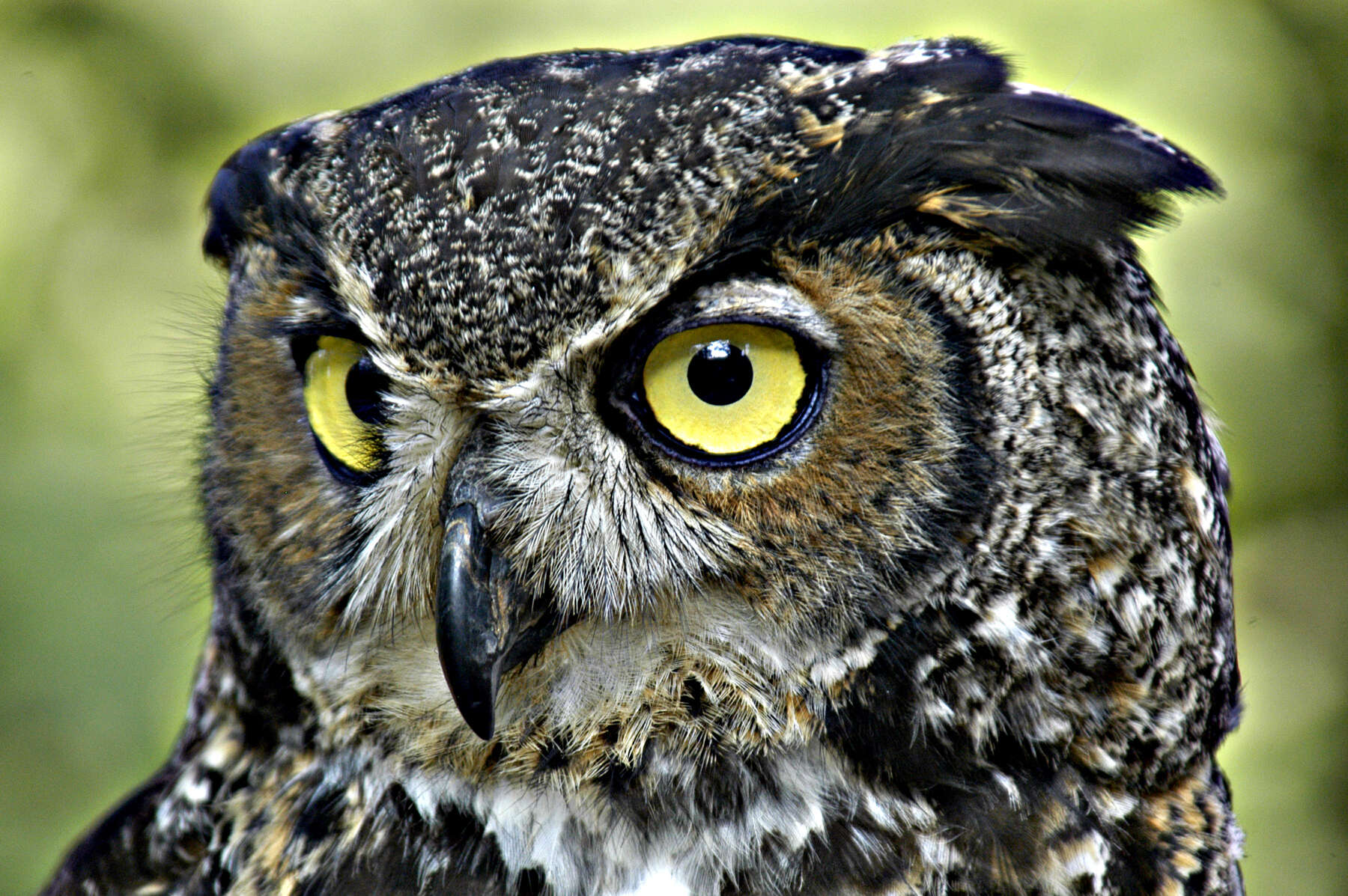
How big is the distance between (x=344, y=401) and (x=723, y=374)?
0.52 m

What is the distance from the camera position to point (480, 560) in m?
1.32

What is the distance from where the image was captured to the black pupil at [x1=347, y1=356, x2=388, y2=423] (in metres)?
1.41

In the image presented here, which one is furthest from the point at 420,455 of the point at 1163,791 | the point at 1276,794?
the point at 1276,794

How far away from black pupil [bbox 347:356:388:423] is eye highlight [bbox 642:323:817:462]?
35cm

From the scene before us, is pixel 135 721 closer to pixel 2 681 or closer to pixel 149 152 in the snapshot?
pixel 2 681

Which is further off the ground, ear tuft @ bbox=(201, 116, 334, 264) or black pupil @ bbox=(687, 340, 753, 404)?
ear tuft @ bbox=(201, 116, 334, 264)

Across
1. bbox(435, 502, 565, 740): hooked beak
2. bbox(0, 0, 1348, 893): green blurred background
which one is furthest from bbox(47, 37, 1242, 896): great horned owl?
bbox(0, 0, 1348, 893): green blurred background

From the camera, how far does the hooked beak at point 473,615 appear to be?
1291mm

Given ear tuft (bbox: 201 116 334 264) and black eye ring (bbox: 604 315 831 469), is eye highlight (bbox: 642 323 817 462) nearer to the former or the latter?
black eye ring (bbox: 604 315 831 469)

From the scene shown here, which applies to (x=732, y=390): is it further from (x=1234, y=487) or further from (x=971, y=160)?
(x=1234, y=487)

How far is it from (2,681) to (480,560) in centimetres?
353

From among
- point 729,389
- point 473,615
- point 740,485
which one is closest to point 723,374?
point 729,389

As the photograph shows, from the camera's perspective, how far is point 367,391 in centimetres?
144

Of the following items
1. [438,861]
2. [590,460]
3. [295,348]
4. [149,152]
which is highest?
[149,152]
